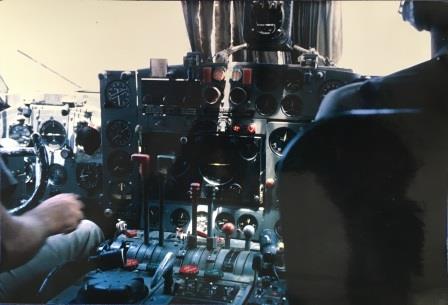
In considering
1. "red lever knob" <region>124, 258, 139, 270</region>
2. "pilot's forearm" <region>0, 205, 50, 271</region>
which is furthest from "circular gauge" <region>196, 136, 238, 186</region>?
"pilot's forearm" <region>0, 205, 50, 271</region>

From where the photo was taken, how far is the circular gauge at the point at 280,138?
1461 mm

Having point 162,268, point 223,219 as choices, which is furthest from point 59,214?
point 223,219

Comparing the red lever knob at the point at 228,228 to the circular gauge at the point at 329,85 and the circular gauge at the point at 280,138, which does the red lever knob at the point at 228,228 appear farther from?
the circular gauge at the point at 329,85

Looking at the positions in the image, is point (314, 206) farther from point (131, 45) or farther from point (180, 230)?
point (131, 45)

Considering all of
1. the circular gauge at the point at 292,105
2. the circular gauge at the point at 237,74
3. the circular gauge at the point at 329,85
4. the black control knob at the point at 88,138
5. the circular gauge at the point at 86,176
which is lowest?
the circular gauge at the point at 86,176

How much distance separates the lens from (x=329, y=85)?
146 centimetres

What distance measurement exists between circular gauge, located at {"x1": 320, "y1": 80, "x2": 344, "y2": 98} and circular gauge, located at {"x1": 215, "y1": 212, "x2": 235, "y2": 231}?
0.45 metres

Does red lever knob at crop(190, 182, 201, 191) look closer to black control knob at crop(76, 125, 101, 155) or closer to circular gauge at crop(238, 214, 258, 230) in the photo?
circular gauge at crop(238, 214, 258, 230)

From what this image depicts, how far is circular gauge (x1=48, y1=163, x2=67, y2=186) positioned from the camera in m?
1.51

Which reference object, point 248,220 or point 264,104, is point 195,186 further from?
point 264,104

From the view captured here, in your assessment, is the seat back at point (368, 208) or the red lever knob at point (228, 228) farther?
the red lever knob at point (228, 228)

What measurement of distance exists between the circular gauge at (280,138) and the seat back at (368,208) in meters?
0.03

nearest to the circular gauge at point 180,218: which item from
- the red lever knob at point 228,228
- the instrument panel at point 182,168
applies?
the instrument panel at point 182,168

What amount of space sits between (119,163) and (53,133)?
22 cm
